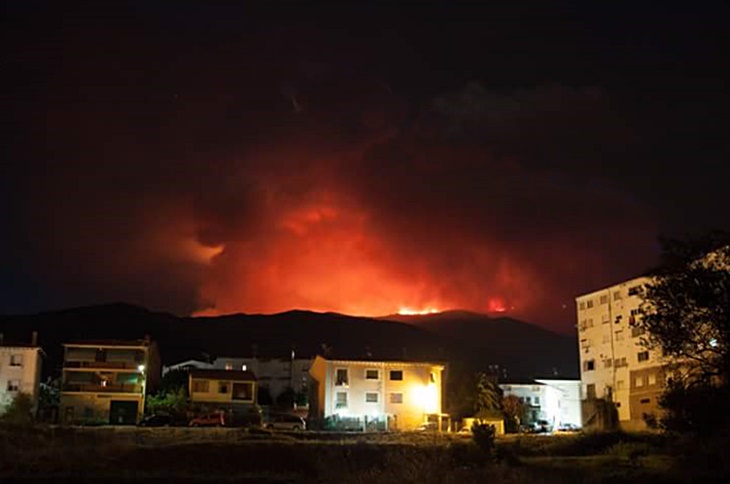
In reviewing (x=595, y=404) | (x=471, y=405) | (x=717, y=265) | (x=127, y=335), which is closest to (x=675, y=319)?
(x=717, y=265)

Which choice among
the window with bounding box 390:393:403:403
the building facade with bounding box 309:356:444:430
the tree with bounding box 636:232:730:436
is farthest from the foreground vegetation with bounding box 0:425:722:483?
the window with bounding box 390:393:403:403

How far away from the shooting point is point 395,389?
74750mm

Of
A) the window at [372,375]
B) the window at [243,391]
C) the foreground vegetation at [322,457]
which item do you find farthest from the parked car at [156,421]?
the window at [372,375]

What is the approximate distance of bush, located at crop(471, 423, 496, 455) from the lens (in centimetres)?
4726

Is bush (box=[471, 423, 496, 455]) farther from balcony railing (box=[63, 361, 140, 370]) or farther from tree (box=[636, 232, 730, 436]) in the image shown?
balcony railing (box=[63, 361, 140, 370])

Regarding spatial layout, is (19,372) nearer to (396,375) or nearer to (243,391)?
(243,391)

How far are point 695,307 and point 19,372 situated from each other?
2241 inches

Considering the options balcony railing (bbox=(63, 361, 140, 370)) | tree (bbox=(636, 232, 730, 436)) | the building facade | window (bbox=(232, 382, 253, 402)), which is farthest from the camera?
window (bbox=(232, 382, 253, 402))

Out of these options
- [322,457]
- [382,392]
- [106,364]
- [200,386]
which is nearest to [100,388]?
[106,364]

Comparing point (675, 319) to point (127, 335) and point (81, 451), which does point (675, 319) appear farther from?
point (127, 335)

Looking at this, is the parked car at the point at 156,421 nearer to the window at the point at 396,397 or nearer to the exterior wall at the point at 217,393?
the exterior wall at the point at 217,393

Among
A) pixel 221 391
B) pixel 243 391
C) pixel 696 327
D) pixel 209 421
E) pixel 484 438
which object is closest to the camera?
pixel 696 327

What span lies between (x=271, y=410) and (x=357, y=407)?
13.0 m

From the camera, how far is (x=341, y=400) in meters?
73.9
